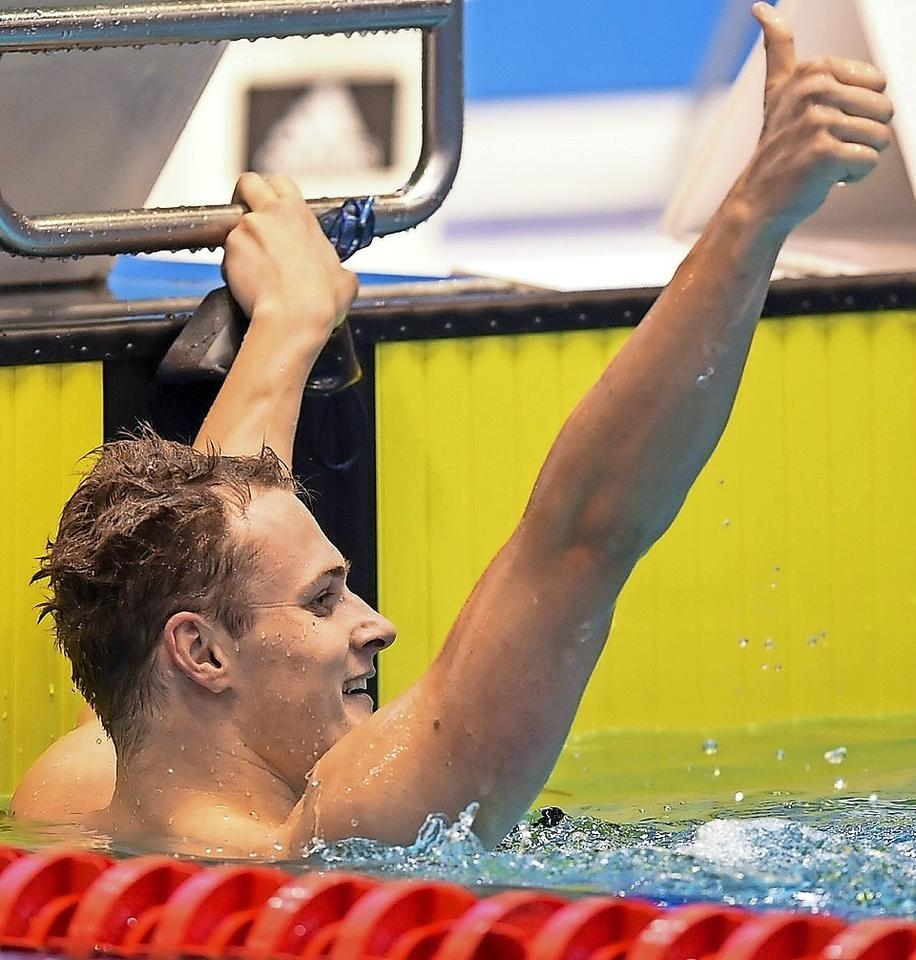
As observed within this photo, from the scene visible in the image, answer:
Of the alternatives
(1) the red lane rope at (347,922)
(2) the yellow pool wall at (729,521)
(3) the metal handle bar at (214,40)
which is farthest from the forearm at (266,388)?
(1) the red lane rope at (347,922)

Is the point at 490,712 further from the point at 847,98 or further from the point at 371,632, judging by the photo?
the point at 847,98

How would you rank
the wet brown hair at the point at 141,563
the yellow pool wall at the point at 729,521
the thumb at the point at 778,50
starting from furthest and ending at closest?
the yellow pool wall at the point at 729,521, the wet brown hair at the point at 141,563, the thumb at the point at 778,50

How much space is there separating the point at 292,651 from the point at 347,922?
37cm

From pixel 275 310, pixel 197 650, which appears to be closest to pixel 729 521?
pixel 275 310

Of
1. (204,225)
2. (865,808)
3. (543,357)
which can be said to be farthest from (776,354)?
(204,225)

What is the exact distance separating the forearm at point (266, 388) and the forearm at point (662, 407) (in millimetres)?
656

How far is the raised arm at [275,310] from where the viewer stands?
1.82 meters

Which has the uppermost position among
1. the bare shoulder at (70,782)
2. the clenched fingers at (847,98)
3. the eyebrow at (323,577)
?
the clenched fingers at (847,98)

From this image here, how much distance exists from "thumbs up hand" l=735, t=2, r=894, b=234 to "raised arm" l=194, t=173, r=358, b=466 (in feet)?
2.59

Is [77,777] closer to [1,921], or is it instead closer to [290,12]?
[1,921]

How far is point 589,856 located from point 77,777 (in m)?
0.50

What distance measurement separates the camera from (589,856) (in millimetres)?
1485

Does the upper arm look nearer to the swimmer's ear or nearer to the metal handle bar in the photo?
the swimmer's ear

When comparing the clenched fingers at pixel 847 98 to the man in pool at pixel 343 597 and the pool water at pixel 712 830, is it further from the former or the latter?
the pool water at pixel 712 830
